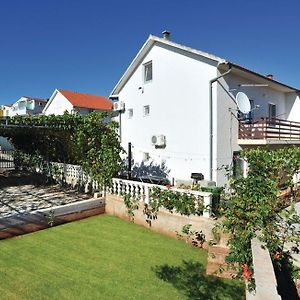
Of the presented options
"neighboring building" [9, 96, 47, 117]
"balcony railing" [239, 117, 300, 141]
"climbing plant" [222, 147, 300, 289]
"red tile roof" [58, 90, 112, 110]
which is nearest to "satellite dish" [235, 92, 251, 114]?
"balcony railing" [239, 117, 300, 141]

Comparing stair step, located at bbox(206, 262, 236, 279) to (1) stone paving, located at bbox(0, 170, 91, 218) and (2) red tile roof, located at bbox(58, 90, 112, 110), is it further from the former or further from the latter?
(2) red tile roof, located at bbox(58, 90, 112, 110)

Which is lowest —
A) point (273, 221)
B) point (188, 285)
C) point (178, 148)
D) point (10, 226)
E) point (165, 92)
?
point (188, 285)

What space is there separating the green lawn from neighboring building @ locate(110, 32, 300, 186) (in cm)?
726

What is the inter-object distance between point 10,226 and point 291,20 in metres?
15.8

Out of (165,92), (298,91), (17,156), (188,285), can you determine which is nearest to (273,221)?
(188,285)

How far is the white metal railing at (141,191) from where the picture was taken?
31.3 ft

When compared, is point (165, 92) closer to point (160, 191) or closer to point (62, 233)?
point (160, 191)

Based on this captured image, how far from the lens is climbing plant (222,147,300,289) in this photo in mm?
6918

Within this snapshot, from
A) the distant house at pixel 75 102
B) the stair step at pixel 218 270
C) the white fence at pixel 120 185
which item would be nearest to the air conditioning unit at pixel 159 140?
the white fence at pixel 120 185

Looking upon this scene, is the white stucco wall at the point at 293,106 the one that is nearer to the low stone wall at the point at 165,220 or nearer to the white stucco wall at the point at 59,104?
the low stone wall at the point at 165,220

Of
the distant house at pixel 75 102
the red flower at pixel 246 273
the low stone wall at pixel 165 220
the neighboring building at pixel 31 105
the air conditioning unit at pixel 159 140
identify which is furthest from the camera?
the neighboring building at pixel 31 105

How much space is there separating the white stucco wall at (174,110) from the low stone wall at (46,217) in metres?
6.26

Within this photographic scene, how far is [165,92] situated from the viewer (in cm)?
1836

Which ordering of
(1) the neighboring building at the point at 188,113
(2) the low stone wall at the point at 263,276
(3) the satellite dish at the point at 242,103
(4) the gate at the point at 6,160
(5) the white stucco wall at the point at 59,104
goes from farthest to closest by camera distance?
(5) the white stucco wall at the point at 59,104
(4) the gate at the point at 6,160
(1) the neighboring building at the point at 188,113
(3) the satellite dish at the point at 242,103
(2) the low stone wall at the point at 263,276
